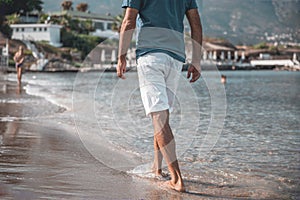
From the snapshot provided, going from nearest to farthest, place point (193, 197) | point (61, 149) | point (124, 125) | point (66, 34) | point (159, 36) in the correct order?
point (193, 197), point (159, 36), point (61, 149), point (124, 125), point (66, 34)

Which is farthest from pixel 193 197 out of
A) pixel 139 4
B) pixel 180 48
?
pixel 139 4

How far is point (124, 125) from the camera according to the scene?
7.37 metres

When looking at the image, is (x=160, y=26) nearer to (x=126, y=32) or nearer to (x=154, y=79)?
(x=126, y=32)

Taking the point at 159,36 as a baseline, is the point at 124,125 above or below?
below

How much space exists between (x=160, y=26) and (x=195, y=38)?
14.5 inches

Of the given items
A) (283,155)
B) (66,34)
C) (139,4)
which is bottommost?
(66,34)

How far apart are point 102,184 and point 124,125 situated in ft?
12.5

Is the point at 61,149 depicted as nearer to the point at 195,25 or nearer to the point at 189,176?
the point at 189,176

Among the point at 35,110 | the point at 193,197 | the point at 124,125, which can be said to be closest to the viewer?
the point at 193,197

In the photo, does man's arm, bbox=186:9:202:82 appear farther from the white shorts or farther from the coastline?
the coastline

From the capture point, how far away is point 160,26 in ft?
11.7

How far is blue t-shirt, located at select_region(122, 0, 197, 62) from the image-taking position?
3.57 m

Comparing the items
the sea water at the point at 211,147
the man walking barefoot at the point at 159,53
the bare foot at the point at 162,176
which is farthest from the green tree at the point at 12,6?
the man walking barefoot at the point at 159,53

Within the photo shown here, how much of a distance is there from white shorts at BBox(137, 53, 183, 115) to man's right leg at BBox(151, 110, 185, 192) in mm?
67
